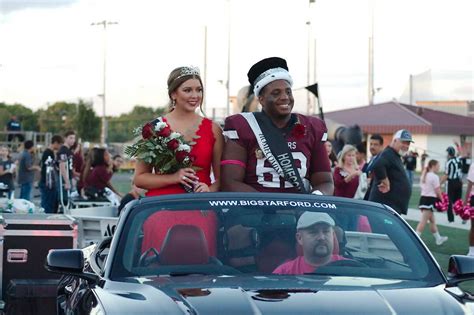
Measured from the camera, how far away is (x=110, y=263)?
5.47 metres

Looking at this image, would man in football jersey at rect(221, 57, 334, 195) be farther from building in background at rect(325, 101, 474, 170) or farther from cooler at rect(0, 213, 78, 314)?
building in background at rect(325, 101, 474, 170)

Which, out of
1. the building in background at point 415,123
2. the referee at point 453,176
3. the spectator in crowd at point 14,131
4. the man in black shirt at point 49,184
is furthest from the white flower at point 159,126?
the building in background at point 415,123

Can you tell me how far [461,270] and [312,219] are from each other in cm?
77

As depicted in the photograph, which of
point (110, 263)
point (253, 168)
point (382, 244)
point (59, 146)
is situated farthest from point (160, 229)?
point (59, 146)

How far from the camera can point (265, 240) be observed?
18.2ft

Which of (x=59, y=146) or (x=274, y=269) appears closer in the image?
(x=274, y=269)

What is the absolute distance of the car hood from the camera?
4.65m

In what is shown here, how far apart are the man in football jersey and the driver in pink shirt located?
5.04ft

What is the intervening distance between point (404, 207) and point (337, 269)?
28.4ft

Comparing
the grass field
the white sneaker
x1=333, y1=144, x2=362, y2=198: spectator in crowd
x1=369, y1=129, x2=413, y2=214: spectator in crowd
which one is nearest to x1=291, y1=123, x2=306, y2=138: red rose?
the grass field

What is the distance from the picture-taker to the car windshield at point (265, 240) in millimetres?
5465

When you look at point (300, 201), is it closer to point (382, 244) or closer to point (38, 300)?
point (382, 244)

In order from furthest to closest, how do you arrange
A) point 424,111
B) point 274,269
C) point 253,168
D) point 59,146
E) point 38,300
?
1. point 424,111
2. point 59,146
3. point 38,300
4. point 253,168
5. point 274,269

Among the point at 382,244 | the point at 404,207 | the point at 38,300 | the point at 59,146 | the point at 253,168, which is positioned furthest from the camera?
the point at 59,146
